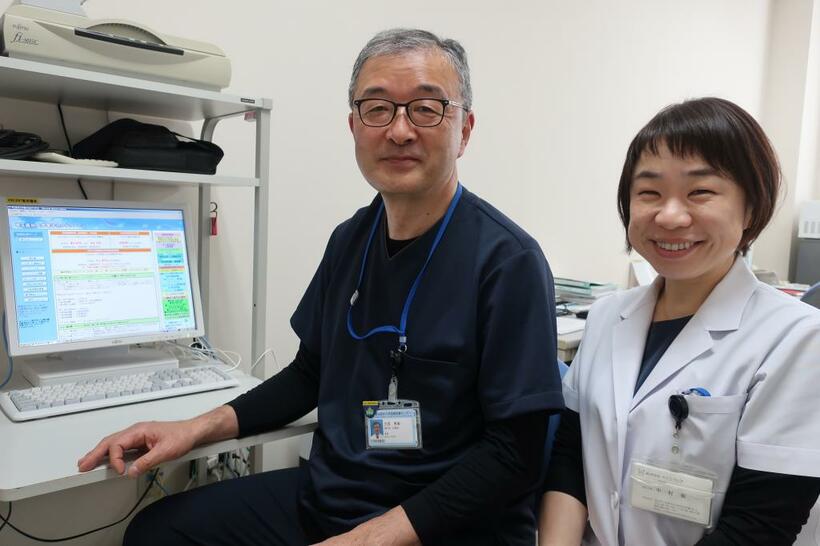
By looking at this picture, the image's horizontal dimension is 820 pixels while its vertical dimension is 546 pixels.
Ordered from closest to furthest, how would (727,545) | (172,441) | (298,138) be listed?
(727,545), (172,441), (298,138)

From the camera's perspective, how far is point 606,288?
297 centimetres

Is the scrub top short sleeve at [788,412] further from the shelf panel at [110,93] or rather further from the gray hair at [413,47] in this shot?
the shelf panel at [110,93]

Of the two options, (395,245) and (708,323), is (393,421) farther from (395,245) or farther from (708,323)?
(708,323)

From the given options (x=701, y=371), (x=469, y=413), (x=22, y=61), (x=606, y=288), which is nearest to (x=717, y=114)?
(x=701, y=371)

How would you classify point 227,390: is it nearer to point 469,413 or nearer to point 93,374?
point 93,374

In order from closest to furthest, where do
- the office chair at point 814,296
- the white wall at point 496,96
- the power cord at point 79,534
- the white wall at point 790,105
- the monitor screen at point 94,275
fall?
1. the monitor screen at point 94,275
2. the power cord at point 79,534
3. the white wall at point 496,96
4. the office chair at point 814,296
5. the white wall at point 790,105

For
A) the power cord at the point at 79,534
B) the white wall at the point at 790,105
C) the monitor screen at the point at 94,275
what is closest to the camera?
the monitor screen at the point at 94,275

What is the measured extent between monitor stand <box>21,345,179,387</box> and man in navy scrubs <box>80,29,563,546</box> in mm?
362

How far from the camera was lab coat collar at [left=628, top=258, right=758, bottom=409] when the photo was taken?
98 cm

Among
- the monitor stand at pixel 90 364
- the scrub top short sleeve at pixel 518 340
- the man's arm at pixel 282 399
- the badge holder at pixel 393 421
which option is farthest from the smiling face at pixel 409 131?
the monitor stand at pixel 90 364

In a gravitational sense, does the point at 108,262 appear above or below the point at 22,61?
below

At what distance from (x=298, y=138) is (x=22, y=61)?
921 millimetres

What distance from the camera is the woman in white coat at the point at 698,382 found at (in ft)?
2.87

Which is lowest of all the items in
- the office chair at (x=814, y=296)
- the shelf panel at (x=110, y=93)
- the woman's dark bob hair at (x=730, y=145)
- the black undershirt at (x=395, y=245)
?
the office chair at (x=814, y=296)
